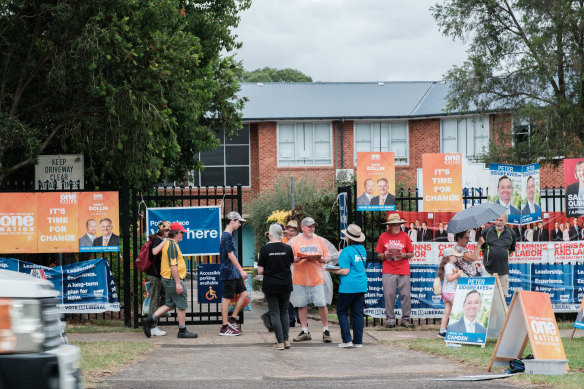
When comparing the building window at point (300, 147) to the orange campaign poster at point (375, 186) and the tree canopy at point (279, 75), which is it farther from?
the tree canopy at point (279, 75)

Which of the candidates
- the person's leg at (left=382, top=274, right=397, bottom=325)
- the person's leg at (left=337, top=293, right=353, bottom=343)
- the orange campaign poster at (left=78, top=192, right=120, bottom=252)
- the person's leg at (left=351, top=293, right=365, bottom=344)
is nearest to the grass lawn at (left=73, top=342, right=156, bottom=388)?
the orange campaign poster at (left=78, top=192, right=120, bottom=252)

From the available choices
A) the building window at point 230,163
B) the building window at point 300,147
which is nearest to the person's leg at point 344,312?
the building window at point 300,147

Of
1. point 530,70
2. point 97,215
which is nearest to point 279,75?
point 530,70

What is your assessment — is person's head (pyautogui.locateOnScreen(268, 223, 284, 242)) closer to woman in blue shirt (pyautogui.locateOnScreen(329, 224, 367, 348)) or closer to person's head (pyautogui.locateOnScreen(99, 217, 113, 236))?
woman in blue shirt (pyautogui.locateOnScreen(329, 224, 367, 348))

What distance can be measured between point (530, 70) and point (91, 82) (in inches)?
656

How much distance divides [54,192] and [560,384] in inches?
358

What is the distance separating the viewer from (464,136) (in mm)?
38469

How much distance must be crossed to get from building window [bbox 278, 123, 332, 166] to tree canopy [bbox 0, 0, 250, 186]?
23.1 m

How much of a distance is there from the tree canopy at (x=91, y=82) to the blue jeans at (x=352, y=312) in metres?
5.38

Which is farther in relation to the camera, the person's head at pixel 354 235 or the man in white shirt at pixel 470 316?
the person's head at pixel 354 235

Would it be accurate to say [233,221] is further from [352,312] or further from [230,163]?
[230,163]

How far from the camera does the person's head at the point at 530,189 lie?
14125mm

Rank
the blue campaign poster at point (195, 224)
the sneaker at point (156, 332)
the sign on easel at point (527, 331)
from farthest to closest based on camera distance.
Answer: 1. the blue campaign poster at point (195, 224)
2. the sneaker at point (156, 332)
3. the sign on easel at point (527, 331)

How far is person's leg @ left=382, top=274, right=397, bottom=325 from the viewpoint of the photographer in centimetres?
1336
